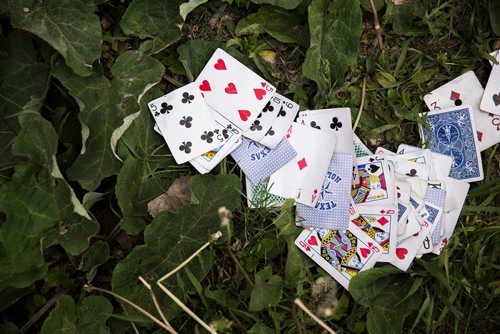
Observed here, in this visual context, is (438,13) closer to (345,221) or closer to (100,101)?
(345,221)

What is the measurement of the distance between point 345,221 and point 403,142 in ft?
2.26

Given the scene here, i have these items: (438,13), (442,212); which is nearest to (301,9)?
(438,13)

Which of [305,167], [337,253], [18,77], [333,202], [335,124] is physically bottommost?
[337,253]

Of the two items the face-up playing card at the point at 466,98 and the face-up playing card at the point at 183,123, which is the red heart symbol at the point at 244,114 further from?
the face-up playing card at the point at 466,98

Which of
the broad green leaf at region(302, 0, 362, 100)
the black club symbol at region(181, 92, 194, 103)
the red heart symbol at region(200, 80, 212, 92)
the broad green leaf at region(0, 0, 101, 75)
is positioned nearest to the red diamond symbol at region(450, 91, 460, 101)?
the broad green leaf at region(302, 0, 362, 100)

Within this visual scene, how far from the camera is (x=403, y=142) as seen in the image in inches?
137

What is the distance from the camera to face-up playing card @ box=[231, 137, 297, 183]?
10.5 feet

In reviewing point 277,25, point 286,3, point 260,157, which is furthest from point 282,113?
point 286,3

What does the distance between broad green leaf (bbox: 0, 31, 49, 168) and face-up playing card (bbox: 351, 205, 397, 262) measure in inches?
76.0

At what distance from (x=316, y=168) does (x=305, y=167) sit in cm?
7

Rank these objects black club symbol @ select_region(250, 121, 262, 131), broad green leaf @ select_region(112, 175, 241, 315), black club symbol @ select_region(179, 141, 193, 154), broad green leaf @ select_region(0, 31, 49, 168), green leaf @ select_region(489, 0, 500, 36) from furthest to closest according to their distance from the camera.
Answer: green leaf @ select_region(489, 0, 500, 36)
black club symbol @ select_region(250, 121, 262, 131)
black club symbol @ select_region(179, 141, 193, 154)
broad green leaf @ select_region(0, 31, 49, 168)
broad green leaf @ select_region(112, 175, 241, 315)

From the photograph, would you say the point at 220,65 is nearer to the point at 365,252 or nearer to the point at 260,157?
the point at 260,157

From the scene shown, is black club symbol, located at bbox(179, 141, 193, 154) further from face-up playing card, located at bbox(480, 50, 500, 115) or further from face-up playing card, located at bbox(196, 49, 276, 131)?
face-up playing card, located at bbox(480, 50, 500, 115)

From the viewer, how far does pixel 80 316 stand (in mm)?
2752
